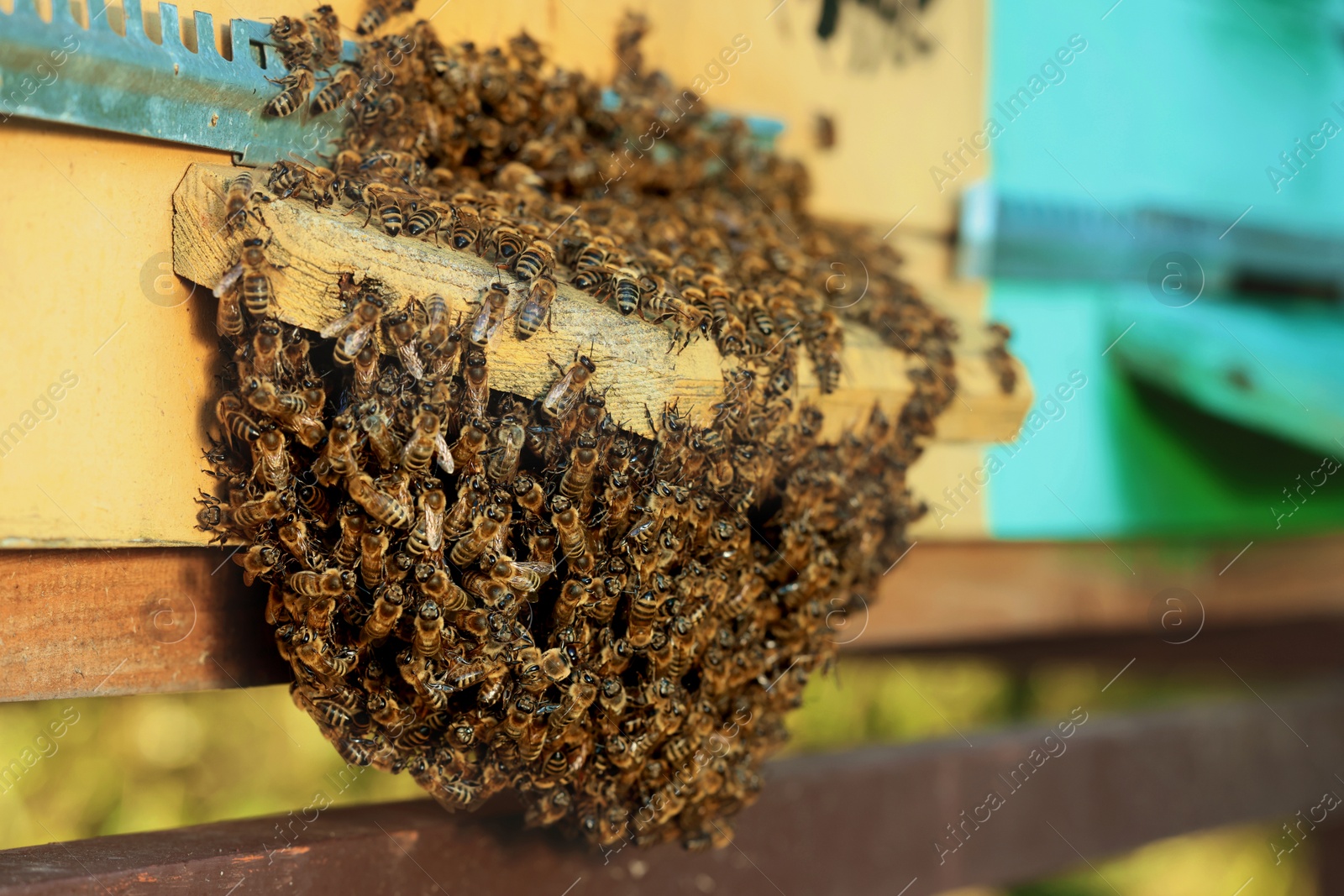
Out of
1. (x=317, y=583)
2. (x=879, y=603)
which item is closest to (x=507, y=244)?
(x=317, y=583)

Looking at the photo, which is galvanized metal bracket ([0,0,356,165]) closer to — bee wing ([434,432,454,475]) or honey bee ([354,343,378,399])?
honey bee ([354,343,378,399])

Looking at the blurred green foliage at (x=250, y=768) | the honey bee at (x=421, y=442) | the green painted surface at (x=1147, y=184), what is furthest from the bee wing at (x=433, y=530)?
the green painted surface at (x=1147, y=184)

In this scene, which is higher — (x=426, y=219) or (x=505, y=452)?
(x=426, y=219)

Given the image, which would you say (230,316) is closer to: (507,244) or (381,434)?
(381,434)

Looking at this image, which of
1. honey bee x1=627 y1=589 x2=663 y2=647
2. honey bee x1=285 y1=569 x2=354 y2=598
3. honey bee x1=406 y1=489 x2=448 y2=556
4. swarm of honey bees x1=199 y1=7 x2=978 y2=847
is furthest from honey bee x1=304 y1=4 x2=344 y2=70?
honey bee x1=627 y1=589 x2=663 y2=647

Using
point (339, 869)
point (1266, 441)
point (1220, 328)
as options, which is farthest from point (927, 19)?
point (339, 869)

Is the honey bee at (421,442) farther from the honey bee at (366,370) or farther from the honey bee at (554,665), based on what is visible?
the honey bee at (554,665)

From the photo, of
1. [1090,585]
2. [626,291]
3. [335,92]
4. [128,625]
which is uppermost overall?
[335,92]

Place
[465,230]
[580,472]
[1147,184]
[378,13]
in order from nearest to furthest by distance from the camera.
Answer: [580,472], [465,230], [378,13], [1147,184]
